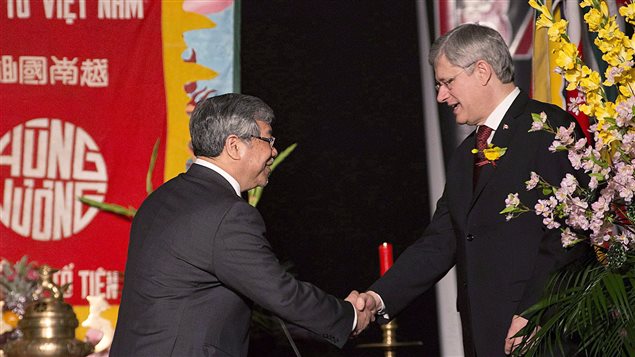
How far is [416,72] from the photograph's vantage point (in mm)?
4418

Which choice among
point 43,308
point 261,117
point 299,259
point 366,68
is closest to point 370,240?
point 299,259

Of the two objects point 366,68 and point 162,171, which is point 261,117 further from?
point 366,68

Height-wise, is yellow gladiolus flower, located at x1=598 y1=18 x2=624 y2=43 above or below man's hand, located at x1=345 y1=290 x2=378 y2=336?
above

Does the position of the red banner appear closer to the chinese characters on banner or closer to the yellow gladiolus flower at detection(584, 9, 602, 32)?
the chinese characters on banner

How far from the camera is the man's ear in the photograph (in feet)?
8.06

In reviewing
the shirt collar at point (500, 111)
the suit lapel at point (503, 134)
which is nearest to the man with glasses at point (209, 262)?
the suit lapel at point (503, 134)

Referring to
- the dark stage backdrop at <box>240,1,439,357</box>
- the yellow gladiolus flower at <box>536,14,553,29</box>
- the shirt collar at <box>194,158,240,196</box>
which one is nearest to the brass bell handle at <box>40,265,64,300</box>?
the shirt collar at <box>194,158,240,196</box>

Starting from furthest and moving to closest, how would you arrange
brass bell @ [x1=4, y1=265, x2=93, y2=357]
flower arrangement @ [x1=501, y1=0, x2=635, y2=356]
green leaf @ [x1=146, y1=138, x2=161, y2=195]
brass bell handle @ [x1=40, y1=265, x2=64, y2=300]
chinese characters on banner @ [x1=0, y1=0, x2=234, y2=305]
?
chinese characters on banner @ [x1=0, y1=0, x2=234, y2=305]
green leaf @ [x1=146, y1=138, x2=161, y2=195]
brass bell handle @ [x1=40, y1=265, x2=64, y2=300]
brass bell @ [x1=4, y1=265, x2=93, y2=357]
flower arrangement @ [x1=501, y1=0, x2=635, y2=356]

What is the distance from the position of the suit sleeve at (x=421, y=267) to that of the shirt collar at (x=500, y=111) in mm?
332

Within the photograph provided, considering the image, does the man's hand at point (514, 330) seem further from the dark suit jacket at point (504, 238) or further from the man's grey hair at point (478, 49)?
the man's grey hair at point (478, 49)

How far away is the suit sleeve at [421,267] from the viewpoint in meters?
2.89

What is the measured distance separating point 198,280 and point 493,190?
2.33 ft

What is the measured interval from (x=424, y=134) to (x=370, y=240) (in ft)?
1.54

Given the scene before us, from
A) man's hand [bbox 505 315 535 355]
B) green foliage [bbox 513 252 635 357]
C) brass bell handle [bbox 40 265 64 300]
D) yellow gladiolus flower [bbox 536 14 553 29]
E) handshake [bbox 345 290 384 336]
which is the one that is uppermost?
yellow gladiolus flower [bbox 536 14 553 29]
